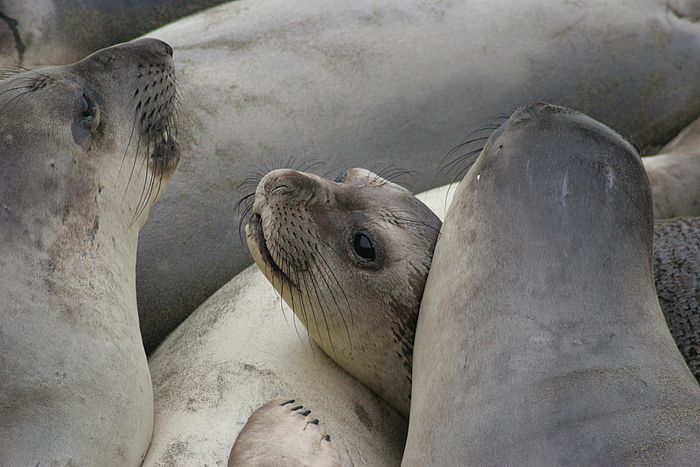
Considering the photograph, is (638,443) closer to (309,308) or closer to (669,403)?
(669,403)

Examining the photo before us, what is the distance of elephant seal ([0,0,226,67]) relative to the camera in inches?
152

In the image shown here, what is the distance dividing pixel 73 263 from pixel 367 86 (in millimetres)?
1907

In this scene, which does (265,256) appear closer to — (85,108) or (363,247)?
(363,247)

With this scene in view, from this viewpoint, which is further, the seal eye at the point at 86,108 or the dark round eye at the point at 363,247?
the dark round eye at the point at 363,247

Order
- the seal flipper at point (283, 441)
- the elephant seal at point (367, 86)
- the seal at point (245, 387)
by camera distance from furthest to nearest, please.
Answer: the elephant seal at point (367, 86) → the seal at point (245, 387) → the seal flipper at point (283, 441)

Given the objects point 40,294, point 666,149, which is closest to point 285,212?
point 40,294

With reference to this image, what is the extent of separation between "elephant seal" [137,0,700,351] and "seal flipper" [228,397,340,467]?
1.04 meters

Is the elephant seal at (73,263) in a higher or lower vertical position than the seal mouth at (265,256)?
higher

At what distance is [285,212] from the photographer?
2.54 meters

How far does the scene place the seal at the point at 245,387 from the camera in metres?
2.30

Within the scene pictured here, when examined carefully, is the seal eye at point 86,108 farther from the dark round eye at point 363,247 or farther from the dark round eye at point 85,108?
the dark round eye at point 363,247

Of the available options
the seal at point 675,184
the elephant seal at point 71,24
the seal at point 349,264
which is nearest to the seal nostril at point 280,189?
the seal at point 349,264

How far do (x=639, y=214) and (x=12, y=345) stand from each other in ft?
5.88

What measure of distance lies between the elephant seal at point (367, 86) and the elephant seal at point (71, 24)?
280mm
